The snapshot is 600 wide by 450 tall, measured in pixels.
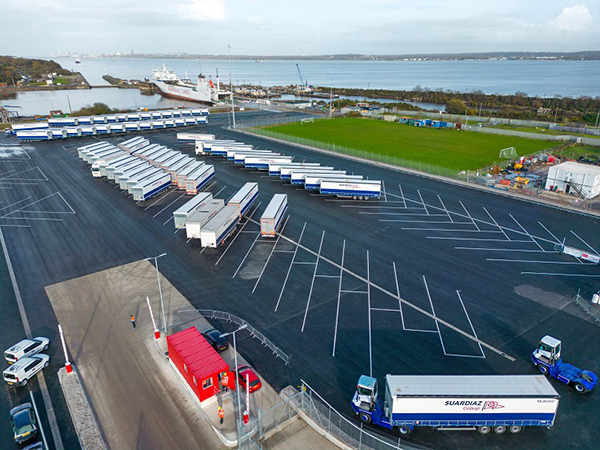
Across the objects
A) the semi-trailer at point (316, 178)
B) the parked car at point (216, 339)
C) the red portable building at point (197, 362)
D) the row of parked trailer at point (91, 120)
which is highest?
the row of parked trailer at point (91, 120)

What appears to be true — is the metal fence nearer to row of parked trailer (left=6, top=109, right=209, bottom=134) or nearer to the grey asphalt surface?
the grey asphalt surface

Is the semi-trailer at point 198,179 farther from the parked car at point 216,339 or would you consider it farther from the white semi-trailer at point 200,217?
the parked car at point 216,339

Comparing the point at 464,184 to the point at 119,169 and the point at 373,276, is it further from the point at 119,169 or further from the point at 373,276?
the point at 119,169

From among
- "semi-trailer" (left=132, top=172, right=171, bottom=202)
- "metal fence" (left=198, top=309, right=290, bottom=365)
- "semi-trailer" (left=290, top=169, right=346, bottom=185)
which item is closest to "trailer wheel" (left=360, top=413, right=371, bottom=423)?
"metal fence" (left=198, top=309, right=290, bottom=365)

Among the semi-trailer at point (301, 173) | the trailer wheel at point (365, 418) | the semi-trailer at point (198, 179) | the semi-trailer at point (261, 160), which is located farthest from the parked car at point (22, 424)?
the semi-trailer at point (261, 160)

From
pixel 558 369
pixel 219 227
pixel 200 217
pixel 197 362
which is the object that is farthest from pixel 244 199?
pixel 558 369
